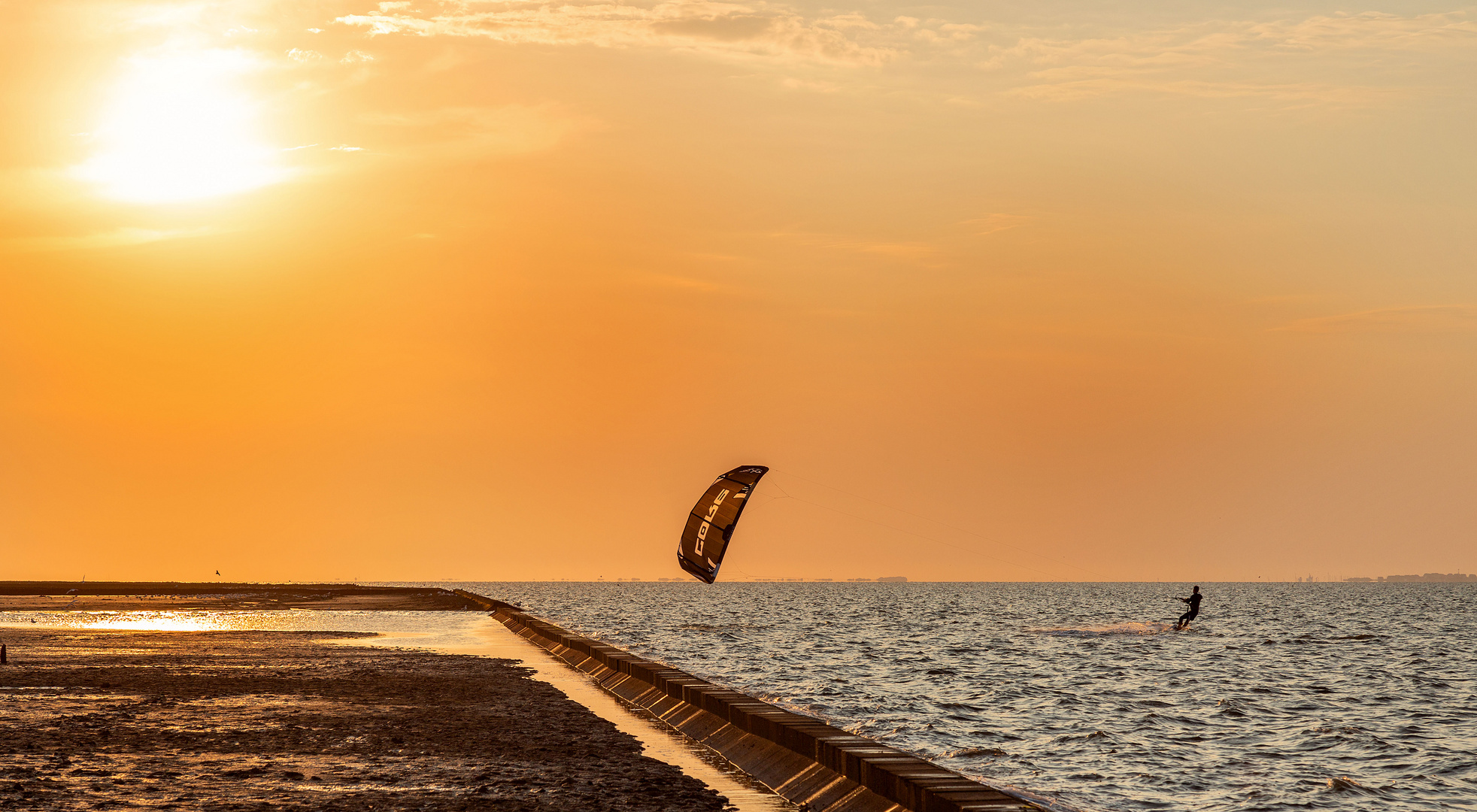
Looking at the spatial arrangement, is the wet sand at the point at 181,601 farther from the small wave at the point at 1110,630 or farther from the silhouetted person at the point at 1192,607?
the silhouetted person at the point at 1192,607

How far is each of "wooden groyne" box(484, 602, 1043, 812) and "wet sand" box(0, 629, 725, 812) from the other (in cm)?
108

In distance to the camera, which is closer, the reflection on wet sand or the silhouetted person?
the reflection on wet sand

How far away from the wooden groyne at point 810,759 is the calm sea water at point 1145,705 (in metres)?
3.62

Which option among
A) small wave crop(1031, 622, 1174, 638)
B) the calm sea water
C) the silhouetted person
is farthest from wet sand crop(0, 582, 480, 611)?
the silhouetted person

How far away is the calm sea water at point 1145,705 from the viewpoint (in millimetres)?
19750

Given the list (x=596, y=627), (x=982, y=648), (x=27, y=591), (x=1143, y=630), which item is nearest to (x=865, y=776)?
(x=982, y=648)

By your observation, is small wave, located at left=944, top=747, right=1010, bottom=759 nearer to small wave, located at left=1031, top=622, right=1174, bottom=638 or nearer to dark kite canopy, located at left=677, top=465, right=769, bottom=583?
dark kite canopy, located at left=677, top=465, right=769, bottom=583

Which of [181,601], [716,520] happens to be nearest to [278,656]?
[716,520]

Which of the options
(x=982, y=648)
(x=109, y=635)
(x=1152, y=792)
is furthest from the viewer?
(x=982, y=648)

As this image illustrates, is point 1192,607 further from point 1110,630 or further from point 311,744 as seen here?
point 311,744

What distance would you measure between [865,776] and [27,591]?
13265cm

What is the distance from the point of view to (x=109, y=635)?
46.2 metres

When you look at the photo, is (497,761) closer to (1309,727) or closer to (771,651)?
(1309,727)

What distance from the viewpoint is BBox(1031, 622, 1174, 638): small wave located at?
74750 millimetres
